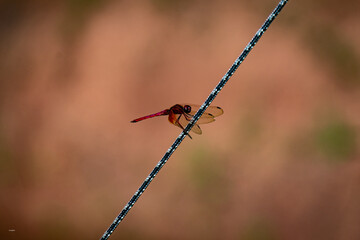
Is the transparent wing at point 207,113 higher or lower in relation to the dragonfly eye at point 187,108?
higher

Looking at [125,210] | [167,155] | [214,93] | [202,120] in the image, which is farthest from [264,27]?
[202,120]

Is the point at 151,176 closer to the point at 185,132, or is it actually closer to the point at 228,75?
the point at 185,132

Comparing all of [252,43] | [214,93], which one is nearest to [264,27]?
[252,43]

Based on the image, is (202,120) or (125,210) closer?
(125,210)

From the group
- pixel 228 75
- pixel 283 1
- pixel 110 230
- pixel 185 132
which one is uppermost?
pixel 283 1

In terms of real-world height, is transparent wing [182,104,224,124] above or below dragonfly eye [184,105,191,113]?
above

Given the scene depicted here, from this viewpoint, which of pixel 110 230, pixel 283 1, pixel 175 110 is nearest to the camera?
pixel 283 1

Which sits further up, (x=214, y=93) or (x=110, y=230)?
(x=214, y=93)

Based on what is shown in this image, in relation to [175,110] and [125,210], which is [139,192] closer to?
[125,210]

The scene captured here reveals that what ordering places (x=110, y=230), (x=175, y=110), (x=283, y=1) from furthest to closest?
(x=175, y=110), (x=110, y=230), (x=283, y=1)
